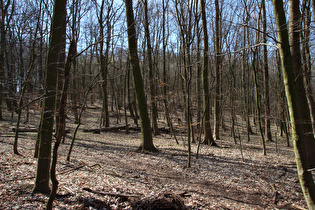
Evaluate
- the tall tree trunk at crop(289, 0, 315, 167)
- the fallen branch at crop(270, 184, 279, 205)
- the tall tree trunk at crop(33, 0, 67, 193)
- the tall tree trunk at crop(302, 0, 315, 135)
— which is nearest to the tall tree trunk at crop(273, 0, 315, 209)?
the fallen branch at crop(270, 184, 279, 205)

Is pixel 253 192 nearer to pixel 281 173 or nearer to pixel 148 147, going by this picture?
pixel 281 173

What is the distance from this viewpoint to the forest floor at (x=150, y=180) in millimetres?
4343

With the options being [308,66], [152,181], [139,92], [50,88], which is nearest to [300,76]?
[308,66]

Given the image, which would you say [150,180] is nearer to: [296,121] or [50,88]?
[50,88]

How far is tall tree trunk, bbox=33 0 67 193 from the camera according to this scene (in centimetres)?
395

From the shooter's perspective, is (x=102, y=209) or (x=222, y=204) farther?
(x=222, y=204)

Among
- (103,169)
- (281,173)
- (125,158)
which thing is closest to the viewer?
(103,169)

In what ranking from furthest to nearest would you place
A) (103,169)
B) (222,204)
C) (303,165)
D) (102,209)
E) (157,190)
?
(103,169), (157,190), (222,204), (102,209), (303,165)

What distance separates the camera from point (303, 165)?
3.43 m

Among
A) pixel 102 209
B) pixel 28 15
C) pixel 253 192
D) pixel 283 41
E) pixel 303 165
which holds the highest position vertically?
pixel 28 15

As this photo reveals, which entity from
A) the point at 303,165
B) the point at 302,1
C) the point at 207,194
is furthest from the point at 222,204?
the point at 302,1

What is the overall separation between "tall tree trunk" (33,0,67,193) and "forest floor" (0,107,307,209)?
1.51ft

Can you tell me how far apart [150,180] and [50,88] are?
11.6ft

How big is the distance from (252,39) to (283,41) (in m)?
9.54
